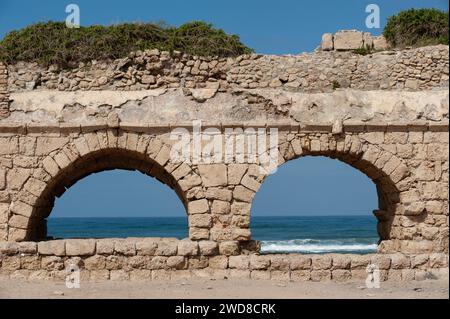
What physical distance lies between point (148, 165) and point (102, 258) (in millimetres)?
2621

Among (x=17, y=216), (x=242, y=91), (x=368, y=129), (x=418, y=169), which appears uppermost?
(x=242, y=91)

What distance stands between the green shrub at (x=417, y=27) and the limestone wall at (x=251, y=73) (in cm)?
101

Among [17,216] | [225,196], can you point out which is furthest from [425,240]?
[17,216]

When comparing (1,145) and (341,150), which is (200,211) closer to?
(341,150)

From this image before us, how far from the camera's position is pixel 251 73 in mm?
10656

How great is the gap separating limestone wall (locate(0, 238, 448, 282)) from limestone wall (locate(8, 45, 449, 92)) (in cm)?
268

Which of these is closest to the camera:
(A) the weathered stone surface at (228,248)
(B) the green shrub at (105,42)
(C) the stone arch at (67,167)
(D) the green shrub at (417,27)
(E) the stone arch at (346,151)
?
(A) the weathered stone surface at (228,248)

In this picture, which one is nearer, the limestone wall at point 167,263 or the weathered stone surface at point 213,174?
the limestone wall at point 167,263

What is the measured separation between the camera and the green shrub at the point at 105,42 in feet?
35.2

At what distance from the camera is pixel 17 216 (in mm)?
9922

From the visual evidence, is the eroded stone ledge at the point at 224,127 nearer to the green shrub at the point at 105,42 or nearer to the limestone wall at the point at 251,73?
the limestone wall at the point at 251,73

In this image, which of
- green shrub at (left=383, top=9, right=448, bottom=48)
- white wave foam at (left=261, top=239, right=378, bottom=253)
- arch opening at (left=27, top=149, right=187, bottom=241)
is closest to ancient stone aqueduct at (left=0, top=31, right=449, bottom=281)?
arch opening at (left=27, top=149, right=187, bottom=241)

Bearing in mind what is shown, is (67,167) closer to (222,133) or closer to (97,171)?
(97,171)

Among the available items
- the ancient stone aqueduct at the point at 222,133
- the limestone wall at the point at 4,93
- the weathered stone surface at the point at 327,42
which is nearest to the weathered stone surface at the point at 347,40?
the weathered stone surface at the point at 327,42
